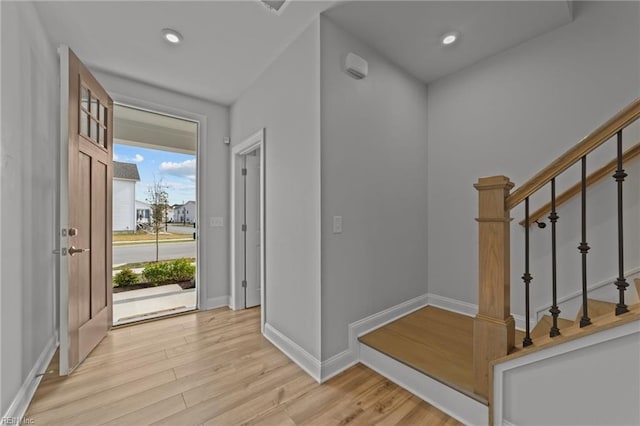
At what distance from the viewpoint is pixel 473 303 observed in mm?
2686

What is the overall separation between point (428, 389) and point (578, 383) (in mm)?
794

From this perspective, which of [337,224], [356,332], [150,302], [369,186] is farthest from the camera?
[150,302]

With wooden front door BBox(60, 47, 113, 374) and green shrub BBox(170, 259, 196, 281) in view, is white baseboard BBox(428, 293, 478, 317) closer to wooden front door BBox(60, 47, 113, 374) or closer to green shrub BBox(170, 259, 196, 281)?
wooden front door BBox(60, 47, 113, 374)

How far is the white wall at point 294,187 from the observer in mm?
2043

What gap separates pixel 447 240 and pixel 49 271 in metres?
3.78

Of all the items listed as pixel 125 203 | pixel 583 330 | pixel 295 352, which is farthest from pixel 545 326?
pixel 125 203

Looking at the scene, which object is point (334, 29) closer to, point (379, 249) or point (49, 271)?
point (379, 249)

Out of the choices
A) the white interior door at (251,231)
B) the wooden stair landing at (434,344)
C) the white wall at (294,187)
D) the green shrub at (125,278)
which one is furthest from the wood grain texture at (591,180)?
the green shrub at (125,278)

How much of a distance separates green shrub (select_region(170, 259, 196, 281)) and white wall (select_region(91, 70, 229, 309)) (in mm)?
2313

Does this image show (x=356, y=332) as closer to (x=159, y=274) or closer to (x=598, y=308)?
(x=598, y=308)

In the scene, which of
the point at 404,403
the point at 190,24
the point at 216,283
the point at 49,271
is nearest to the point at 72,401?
the point at 49,271

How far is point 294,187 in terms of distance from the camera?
90.1 inches

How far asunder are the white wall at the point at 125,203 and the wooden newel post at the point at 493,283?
580cm

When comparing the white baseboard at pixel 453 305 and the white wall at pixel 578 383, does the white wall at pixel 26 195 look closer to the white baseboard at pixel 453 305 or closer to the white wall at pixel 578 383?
the white wall at pixel 578 383
